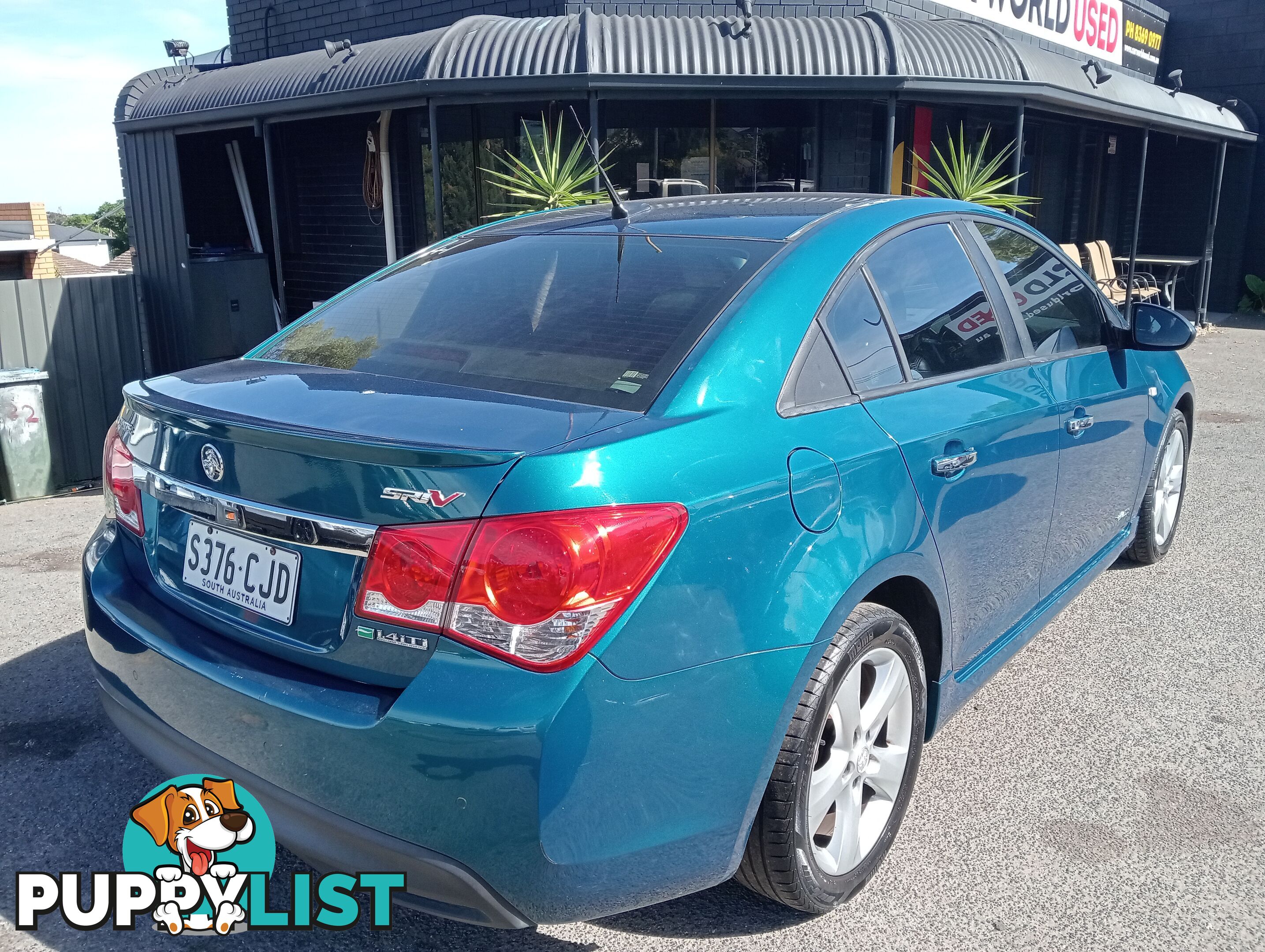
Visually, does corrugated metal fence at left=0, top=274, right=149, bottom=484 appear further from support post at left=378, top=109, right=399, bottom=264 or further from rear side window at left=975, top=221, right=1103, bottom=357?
rear side window at left=975, top=221, right=1103, bottom=357

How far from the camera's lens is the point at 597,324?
2.57 m

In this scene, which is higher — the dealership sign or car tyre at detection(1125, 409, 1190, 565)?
the dealership sign

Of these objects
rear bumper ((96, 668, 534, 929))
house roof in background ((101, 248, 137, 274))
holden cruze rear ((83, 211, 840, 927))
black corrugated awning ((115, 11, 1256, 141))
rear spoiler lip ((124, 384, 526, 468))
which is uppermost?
black corrugated awning ((115, 11, 1256, 141))

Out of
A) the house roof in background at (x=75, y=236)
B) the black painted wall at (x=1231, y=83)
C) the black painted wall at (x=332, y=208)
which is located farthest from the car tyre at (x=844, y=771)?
the house roof in background at (x=75, y=236)

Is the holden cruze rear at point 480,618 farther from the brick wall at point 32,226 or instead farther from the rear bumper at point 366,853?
the brick wall at point 32,226

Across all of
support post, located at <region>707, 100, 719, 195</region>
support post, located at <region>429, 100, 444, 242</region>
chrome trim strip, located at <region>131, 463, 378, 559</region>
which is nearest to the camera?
chrome trim strip, located at <region>131, 463, 378, 559</region>

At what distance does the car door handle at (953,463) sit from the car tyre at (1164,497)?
207 cm

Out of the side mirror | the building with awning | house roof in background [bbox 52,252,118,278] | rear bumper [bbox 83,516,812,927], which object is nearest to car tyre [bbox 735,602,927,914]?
rear bumper [bbox 83,516,812,927]

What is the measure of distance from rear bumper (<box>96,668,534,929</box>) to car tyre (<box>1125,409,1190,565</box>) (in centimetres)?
360

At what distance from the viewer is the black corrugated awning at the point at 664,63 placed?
801cm

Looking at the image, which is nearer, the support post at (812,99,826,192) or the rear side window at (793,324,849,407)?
the rear side window at (793,324,849,407)

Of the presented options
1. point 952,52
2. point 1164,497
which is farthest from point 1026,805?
point 952,52

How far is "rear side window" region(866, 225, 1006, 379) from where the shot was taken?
2.87m

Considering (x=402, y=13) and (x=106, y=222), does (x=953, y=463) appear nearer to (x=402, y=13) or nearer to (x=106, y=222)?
(x=402, y=13)
